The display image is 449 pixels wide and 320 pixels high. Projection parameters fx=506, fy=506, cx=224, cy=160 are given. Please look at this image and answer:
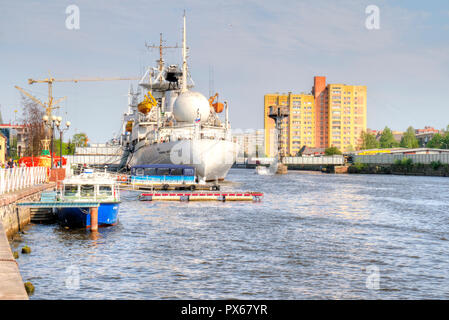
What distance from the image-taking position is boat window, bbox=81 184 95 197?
32.8 meters

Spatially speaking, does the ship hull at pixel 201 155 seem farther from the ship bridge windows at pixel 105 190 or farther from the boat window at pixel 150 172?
the ship bridge windows at pixel 105 190

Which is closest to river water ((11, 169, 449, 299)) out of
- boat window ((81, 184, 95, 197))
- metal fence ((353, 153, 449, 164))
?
boat window ((81, 184, 95, 197))

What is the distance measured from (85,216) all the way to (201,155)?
4587 cm

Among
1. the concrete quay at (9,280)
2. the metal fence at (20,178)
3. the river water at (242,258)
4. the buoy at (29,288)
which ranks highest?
the metal fence at (20,178)

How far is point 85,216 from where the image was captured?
1248 inches

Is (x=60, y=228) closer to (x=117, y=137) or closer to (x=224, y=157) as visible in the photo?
(x=224, y=157)

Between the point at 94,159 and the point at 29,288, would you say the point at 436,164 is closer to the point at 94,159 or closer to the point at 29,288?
the point at 94,159

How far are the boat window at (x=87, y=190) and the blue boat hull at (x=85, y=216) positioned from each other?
119cm

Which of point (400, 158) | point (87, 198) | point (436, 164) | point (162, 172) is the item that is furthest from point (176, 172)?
point (400, 158)

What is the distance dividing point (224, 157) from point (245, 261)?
57.7 m

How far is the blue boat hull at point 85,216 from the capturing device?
31.8 metres

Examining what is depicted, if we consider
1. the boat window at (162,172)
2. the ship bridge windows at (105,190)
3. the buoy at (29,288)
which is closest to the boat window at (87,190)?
the ship bridge windows at (105,190)
